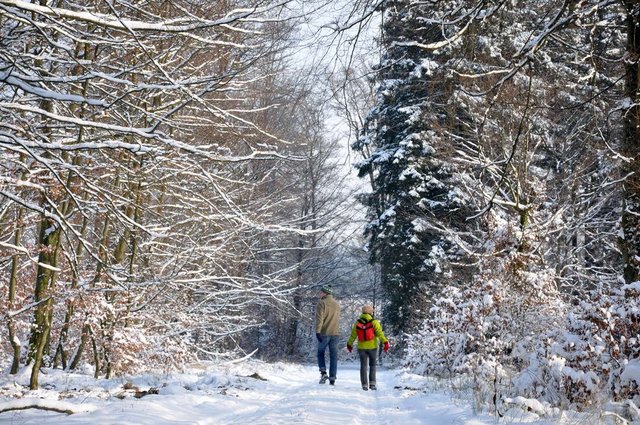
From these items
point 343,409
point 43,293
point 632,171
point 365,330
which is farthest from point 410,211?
point 343,409

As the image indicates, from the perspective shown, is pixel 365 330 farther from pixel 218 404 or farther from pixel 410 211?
pixel 410 211

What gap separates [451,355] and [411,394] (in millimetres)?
2130

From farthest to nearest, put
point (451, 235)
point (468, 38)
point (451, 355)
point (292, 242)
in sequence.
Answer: point (292, 242), point (451, 235), point (451, 355), point (468, 38)

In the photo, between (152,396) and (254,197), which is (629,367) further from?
(254,197)

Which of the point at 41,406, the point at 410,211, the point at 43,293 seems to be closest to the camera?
the point at 41,406

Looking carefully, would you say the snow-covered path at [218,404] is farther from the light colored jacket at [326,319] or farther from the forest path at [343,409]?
the light colored jacket at [326,319]

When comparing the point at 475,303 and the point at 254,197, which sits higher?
the point at 254,197

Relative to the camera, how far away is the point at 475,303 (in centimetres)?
966

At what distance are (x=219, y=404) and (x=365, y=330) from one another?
4413mm

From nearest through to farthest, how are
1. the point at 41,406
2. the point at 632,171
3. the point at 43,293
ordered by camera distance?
the point at 41,406
the point at 632,171
the point at 43,293

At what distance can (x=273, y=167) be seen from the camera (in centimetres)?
1181

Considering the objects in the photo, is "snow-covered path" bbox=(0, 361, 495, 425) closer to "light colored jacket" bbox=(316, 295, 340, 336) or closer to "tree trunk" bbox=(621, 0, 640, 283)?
"light colored jacket" bbox=(316, 295, 340, 336)

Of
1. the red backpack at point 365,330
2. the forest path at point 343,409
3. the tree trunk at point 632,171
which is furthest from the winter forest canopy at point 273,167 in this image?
the red backpack at point 365,330

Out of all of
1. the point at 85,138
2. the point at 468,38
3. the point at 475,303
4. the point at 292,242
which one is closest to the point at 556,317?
the point at 475,303
